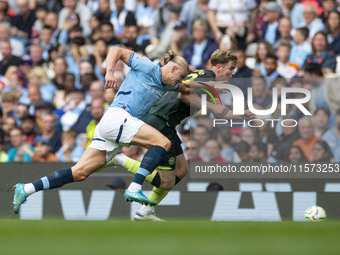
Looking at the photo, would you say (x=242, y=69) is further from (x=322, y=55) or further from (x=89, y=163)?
(x=89, y=163)

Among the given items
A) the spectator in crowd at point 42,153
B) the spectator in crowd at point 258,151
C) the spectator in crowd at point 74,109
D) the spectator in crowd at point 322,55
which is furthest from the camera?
the spectator in crowd at point 74,109

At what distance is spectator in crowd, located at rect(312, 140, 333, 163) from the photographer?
11.7 metres

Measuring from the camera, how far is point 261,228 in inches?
322

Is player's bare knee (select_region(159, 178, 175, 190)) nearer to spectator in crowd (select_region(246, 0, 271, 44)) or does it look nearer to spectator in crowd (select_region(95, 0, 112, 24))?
spectator in crowd (select_region(246, 0, 271, 44))

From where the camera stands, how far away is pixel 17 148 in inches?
545

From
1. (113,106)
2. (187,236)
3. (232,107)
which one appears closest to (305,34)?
(232,107)

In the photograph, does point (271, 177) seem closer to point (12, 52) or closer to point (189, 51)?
point (189, 51)

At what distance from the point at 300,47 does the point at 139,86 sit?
19.1 ft

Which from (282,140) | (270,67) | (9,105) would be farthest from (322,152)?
(9,105)

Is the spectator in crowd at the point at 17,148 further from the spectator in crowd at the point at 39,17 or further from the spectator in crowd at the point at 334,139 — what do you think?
the spectator in crowd at the point at 334,139

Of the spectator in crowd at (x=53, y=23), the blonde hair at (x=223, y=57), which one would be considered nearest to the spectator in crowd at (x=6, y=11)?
the spectator in crowd at (x=53, y=23)

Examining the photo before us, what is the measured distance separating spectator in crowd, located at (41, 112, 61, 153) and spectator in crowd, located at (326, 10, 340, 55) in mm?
5143

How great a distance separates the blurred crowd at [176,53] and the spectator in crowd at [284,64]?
0.02 m

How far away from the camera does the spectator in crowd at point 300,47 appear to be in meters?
14.0
